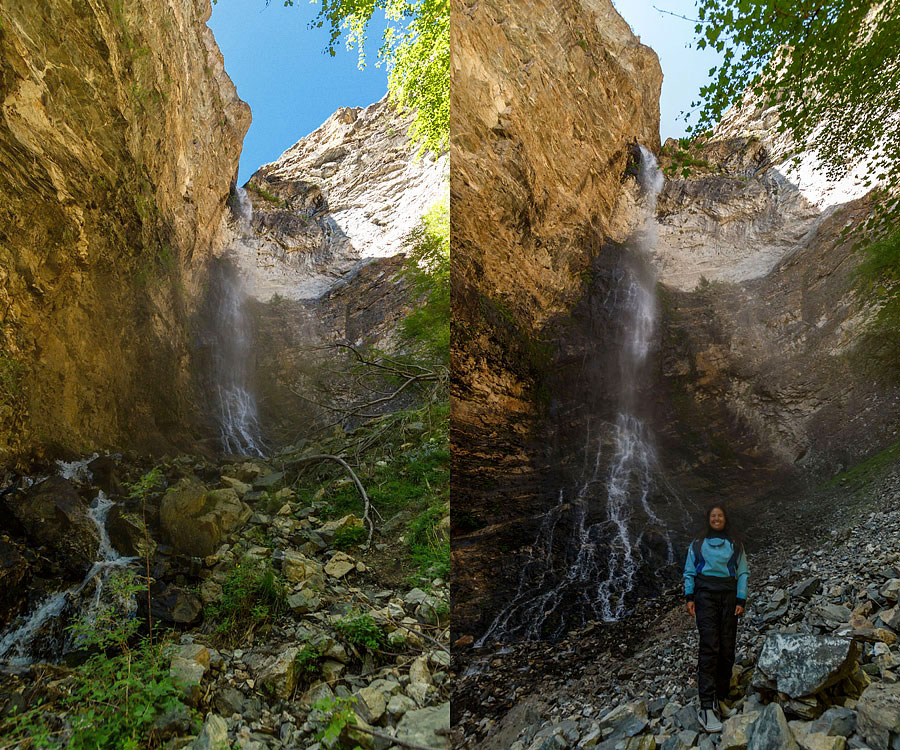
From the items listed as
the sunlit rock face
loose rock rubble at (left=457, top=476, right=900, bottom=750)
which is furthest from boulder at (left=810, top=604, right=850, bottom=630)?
the sunlit rock face

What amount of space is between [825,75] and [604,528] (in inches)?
119

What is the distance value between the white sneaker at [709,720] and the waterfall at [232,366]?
2953 mm

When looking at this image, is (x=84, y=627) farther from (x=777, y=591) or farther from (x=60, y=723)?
(x=777, y=591)

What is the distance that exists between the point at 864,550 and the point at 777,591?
1.26 feet

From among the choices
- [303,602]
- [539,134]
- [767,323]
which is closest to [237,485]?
[303,602]

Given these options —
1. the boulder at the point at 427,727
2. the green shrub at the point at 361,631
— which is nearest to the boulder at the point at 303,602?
the green shrub at the point at 361,631

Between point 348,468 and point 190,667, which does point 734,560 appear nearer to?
point 190,667

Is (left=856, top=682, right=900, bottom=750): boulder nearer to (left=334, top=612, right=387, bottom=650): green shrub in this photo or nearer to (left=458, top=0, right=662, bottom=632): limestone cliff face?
(left=458, top=0, right=662, bottom=632): limestone cliff face

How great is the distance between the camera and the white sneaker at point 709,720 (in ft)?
5.38

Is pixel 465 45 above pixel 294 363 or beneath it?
above

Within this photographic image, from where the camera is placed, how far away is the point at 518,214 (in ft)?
12.9

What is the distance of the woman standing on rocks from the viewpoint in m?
1.76

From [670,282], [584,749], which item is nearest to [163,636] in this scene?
[584,749]

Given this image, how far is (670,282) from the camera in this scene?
3.78 meters
